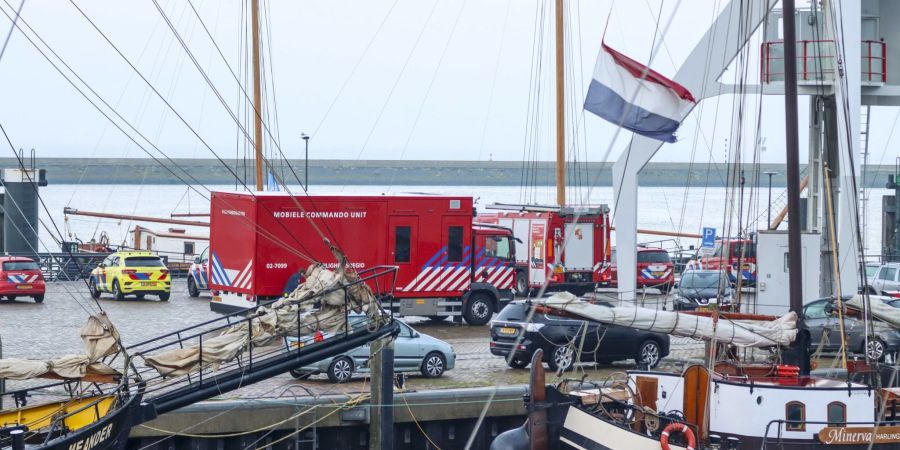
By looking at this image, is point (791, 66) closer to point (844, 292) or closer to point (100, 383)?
point (844, 292)

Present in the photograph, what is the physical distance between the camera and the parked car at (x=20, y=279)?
34875 mm

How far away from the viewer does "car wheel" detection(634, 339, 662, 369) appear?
78.8 ft

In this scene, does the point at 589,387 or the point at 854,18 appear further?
the point at 854,18

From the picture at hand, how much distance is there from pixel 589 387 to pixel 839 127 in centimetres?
1268

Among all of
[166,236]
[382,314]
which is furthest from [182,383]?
[166,236]

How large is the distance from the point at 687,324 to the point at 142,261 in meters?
22.2

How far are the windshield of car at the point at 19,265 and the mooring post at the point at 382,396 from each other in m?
19.8

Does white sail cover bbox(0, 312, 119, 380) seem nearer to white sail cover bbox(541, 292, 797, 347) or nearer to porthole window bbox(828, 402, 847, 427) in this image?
white sail cover bbox(541, 292, 797, 347)

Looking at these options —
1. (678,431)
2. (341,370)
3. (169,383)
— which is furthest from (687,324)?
(169,383)

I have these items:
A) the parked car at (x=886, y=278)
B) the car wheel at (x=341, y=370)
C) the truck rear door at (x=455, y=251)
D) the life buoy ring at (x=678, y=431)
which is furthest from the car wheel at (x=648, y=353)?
the parked car at (x=886, y=278)

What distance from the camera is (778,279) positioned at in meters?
29.7

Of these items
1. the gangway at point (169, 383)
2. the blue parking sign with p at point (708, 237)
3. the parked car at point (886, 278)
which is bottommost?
the gangway at point (169, 383)

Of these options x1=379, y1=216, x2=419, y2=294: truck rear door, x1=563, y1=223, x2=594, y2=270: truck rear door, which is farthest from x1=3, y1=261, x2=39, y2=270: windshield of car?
x1=563, y1=223, x2=594, y2=270: truck rear door

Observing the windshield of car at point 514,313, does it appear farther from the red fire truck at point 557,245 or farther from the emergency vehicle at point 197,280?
the emergency vehicle at point 197,280
